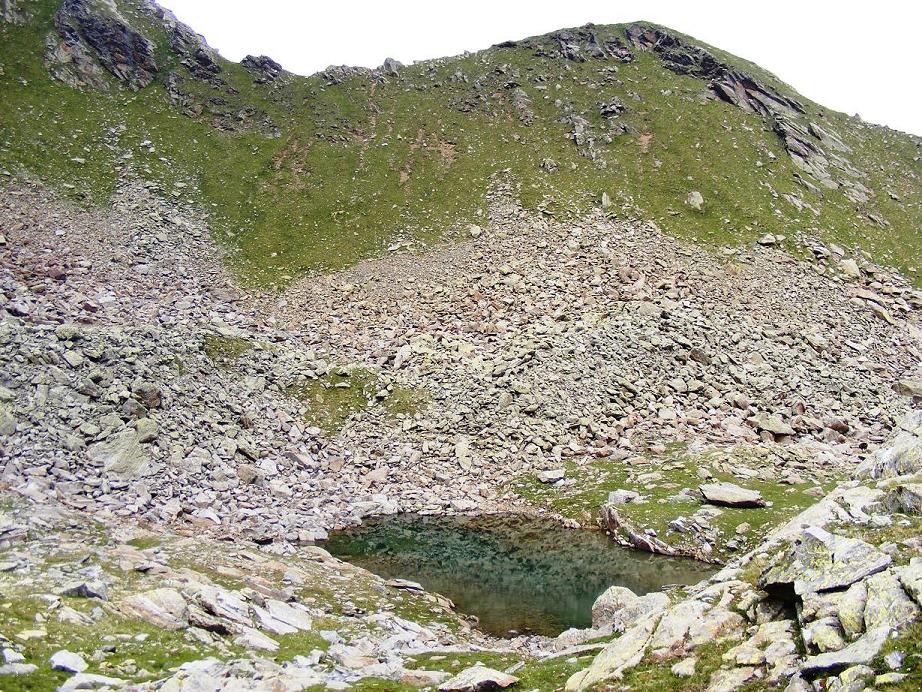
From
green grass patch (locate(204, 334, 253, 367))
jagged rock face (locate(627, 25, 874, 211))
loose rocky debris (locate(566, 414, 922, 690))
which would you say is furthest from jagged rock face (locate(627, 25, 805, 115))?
loose rocky debris (locate(566, 414, 922, 690))

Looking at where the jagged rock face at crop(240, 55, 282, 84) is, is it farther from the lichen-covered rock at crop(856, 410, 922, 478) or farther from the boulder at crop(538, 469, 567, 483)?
the lichen-covered rock at crop(856, 410, 922, 478)

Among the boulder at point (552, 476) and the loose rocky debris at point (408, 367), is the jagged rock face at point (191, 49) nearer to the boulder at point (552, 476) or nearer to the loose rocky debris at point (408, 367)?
the loose rocky debris at point (408, 367)

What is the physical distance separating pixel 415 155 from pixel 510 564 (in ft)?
230

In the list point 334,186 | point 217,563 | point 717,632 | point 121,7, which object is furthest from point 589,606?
point 121,7

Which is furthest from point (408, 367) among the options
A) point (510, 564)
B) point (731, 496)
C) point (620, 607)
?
point (620, 607)

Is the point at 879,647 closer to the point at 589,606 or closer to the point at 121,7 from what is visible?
the point at 589,606

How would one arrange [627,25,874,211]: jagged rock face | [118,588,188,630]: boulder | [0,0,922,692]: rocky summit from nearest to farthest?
[0,0,922,692]: rocky summit → [118,588,188,630]: boulder → [627,25,874,211]: jagged rock face

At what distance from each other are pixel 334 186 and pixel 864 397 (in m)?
69.0

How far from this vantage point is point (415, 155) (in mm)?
88250

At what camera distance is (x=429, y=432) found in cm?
4688

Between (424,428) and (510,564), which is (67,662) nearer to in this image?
(510,564)

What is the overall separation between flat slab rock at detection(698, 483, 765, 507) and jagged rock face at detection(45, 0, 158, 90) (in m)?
97.7

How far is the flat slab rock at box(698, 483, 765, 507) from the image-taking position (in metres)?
35.6

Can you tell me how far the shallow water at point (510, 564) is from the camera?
2761 cm
